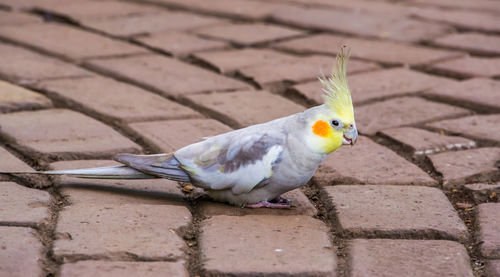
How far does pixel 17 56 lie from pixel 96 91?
2.40 feet

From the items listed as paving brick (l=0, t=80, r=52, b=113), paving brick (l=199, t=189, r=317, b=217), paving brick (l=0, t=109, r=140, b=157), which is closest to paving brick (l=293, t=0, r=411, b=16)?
paving brick (l=0, t=80, r=52, b=113)

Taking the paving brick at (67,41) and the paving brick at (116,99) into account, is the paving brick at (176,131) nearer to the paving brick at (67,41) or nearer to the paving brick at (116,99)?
the paving brick at (116,99)

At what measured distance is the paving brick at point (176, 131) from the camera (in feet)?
9.73

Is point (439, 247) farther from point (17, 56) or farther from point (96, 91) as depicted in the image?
point (17, 56)

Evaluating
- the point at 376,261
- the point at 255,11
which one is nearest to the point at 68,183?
the point at 376,261

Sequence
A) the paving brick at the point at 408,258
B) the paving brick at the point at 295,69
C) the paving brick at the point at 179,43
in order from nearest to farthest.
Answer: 1. the paving brick at the point at 408,258
2. the paving brick at the point at 295,69
3. the paving brick at the point at 179,43

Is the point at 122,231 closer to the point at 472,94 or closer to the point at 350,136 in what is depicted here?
the point at 350,136

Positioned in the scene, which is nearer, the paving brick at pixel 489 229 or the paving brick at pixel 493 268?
the paving brick at pixel 493 268

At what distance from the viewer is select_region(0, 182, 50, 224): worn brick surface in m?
2.25

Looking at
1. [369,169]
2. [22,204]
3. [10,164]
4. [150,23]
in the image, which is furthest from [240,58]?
[22,204]

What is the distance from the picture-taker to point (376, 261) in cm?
213

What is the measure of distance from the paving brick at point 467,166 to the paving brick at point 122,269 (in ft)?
3.78

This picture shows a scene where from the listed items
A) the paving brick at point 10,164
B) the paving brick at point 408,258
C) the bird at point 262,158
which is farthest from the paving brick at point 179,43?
the paving brick at point 408,258

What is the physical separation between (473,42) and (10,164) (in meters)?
2.89
